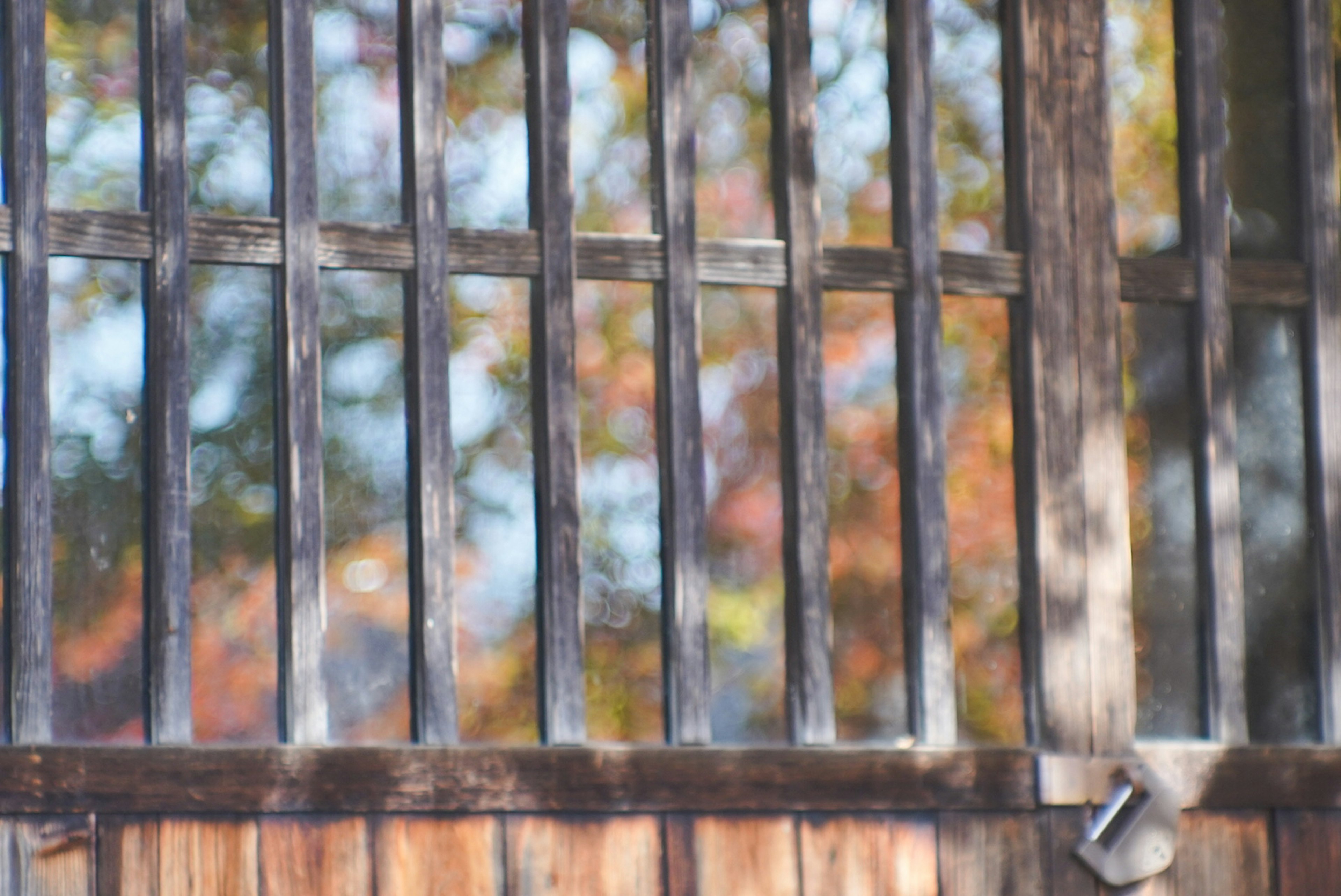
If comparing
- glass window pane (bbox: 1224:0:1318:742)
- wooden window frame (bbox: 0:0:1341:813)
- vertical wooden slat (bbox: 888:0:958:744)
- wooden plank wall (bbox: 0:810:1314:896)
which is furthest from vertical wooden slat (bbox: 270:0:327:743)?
glass window pane (bbox: 1224:0:1318:742)

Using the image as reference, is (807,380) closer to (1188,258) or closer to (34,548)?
(1188,258)

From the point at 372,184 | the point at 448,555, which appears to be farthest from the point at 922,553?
the point at 372,184

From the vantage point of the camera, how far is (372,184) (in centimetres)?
320

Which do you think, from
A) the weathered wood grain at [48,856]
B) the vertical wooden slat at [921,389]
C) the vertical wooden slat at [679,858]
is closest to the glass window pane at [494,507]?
the vertical wooden slat at [679,858]

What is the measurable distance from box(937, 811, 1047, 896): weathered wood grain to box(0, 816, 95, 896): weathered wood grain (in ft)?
5.35

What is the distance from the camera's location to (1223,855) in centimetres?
354

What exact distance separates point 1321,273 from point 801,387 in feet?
4.31

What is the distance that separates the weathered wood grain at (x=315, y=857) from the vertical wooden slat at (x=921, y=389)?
1150mm

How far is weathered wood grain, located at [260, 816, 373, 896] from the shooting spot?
2955 millimetres

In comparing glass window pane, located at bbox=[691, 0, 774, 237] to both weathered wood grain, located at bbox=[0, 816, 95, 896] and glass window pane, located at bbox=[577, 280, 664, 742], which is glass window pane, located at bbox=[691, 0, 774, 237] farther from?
weathered wood grain, located at bbox=[0, 816, 95, 896]

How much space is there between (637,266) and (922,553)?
0.83 meters

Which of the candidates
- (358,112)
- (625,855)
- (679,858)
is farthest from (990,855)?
(358,112)

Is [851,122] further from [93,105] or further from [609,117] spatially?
[93,105]

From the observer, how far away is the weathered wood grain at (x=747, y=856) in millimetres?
3205
